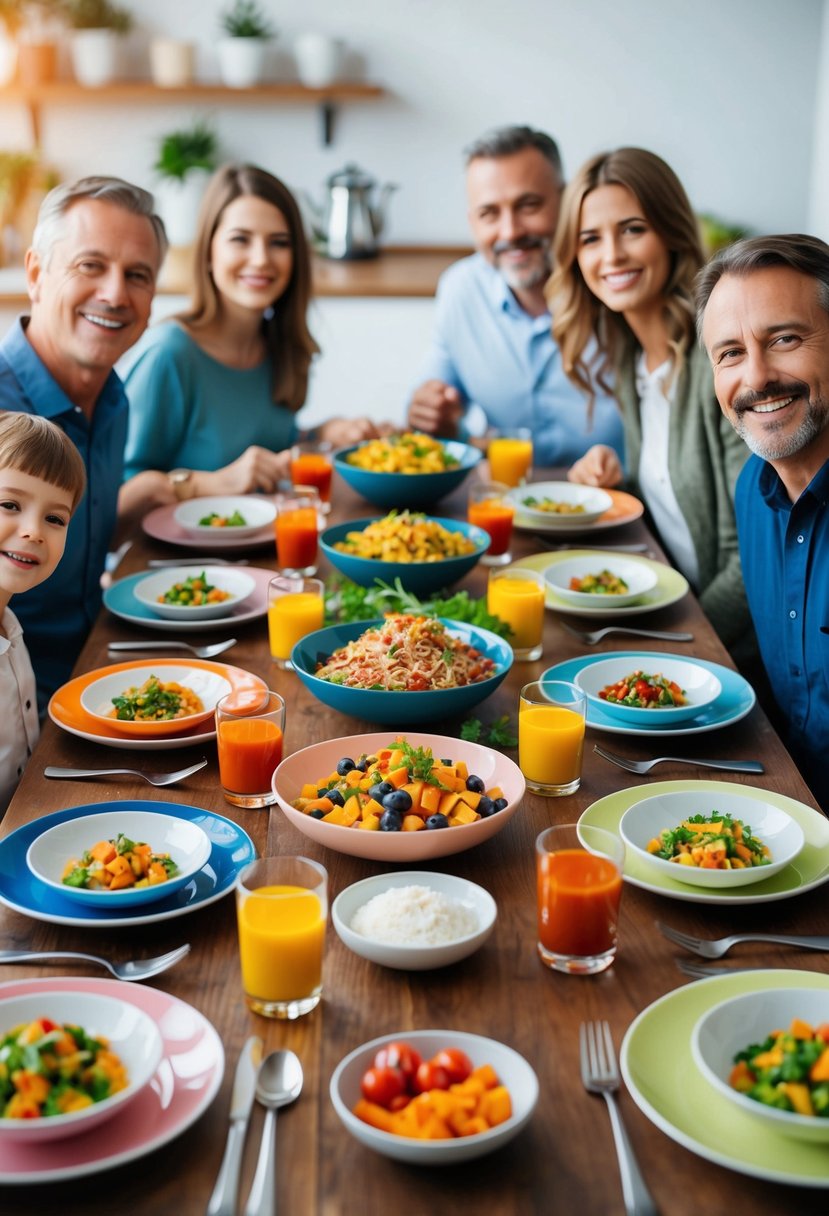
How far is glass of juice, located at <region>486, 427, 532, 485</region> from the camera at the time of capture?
9.95 ft

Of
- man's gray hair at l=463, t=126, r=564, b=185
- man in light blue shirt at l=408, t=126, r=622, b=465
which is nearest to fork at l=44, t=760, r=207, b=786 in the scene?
man in light blue shirt at l=408, t=126, r=622, b=465

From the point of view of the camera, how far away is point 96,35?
541 cm

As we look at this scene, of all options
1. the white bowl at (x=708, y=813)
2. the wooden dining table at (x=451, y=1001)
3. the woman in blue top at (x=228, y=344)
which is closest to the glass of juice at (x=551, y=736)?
the wooden dining table at (x=451, y=1001)

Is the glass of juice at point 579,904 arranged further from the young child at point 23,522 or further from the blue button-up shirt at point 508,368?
the blue button-up shirt at point 508,368

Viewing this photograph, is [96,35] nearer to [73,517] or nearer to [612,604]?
[73,517]

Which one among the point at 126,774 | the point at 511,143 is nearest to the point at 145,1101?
the point at 126,774

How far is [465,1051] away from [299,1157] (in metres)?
0.16

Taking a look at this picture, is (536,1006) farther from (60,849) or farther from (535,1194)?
(60,849)

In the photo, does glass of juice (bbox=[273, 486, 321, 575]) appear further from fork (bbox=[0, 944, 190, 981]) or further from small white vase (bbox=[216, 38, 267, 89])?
small white vase (bbox=[216, 38, 267, 89])

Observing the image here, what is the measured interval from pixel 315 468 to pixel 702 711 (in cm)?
134

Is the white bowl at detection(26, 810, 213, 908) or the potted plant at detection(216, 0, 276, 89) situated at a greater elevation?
the potted plant at detection(216, 0, 276, 89)

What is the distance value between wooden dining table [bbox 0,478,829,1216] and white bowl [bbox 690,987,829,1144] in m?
0.07

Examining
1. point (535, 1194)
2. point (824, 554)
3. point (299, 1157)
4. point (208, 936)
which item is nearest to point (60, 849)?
point (208, 936)

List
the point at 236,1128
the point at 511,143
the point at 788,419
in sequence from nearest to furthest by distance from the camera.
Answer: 1. the point at 236,1128
2. the point at 788,419
3. the point at 511,143
